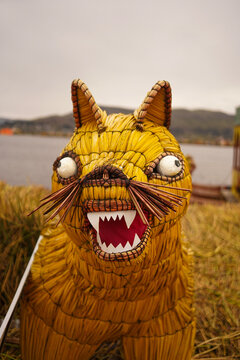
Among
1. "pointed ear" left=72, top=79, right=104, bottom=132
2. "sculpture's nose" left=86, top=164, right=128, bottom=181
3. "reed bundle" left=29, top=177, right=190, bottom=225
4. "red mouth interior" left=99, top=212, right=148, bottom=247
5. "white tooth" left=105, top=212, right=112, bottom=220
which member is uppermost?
"pointed ear" left=72, top=79, right=104, bottom=132

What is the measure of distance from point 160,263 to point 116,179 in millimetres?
372

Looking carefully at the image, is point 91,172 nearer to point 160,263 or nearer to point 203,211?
point 160,263

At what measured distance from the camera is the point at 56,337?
1.01 meters

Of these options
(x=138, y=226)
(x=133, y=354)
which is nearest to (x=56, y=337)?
(x=133, y=354)

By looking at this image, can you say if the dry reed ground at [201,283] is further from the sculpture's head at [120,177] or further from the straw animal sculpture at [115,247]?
the sculpture's head at [120,177]

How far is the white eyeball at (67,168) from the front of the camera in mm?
806

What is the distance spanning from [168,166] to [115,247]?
254 millimetres

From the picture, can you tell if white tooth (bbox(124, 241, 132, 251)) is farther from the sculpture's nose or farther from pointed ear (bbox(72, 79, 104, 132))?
pointed ear (bbox(72, 79, 104, 132))

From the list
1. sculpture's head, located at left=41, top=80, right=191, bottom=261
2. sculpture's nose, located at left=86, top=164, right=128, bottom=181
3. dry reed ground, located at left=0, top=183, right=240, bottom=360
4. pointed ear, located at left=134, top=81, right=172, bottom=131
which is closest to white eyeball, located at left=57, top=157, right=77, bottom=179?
sculpture's head, located at left=41, top=80, right=191, bottom=261

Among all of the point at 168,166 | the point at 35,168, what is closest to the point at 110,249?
the point at 168,166

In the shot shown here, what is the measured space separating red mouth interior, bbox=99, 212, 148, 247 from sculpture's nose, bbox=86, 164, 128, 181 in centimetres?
11

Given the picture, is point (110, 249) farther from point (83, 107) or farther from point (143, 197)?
point (83, 107)

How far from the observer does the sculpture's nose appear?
0.70m

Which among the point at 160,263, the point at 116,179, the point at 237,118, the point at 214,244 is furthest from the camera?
the point at 237,118
